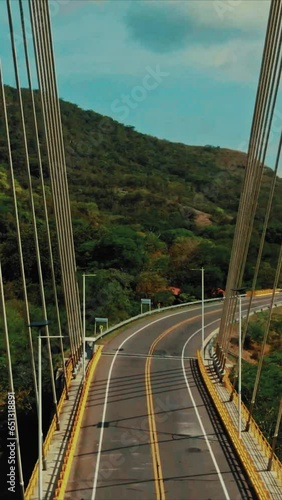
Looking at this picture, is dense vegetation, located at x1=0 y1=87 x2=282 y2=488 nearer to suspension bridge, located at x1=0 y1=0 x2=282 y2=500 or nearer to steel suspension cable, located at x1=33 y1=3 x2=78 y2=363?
suspension bridge, located at x1=0 y1=0 x2=282 y2=500

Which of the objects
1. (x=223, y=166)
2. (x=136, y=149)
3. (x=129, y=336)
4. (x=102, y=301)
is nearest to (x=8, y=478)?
(x=129, y=336)

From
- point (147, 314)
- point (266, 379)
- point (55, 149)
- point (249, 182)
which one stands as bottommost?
point (147, 314)

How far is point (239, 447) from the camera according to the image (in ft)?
85.0

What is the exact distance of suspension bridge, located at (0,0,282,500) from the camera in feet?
71.9

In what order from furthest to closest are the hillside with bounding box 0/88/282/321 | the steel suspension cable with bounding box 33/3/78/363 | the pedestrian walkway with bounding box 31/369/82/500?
the hillside with bounding box 0/88/282/321
the steel suspension cable with bounding box 33/3/78/363
the pedestrian walkway with bounding box 31/369/82/500

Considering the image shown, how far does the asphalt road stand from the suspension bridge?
53 millimetres

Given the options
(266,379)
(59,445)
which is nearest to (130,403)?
(59,445)

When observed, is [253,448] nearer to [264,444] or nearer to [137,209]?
[264,444]

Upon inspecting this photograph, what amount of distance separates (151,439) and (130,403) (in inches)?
213

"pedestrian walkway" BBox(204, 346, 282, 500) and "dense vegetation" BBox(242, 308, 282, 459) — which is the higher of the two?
"pedestrian walkway" BBox(204, 346, 282, 500)

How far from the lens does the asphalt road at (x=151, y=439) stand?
22.1m

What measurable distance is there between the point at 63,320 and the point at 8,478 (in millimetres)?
23896

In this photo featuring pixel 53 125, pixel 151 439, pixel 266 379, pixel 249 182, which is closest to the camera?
pixel 151 439

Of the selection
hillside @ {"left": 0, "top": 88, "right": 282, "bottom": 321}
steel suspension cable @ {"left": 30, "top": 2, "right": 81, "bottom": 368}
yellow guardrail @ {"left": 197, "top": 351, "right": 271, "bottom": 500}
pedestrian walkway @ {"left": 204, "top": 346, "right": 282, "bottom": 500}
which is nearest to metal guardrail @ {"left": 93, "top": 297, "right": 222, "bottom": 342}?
hillside @ {"left": 0, "top": 88, "right": 282, "bottom": 321}
